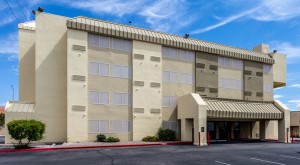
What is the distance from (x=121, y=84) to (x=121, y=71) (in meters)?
1.48

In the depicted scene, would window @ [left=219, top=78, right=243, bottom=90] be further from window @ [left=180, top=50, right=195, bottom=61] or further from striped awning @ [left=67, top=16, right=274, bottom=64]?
window @ [left=180, top=50, right=195, bottom=61]

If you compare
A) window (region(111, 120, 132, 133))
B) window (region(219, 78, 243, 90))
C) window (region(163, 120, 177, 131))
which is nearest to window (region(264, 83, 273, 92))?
window (region(219, 78, 243, 90))

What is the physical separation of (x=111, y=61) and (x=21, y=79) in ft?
35.4

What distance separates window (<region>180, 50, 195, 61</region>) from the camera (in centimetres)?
3406

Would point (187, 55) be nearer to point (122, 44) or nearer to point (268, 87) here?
point (122, 44)

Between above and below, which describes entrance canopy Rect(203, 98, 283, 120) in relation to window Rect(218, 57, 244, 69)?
below

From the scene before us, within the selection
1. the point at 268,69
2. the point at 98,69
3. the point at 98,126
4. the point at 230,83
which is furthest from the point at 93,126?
the point at 268,69

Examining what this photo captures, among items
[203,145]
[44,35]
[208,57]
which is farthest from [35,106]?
[208,57]

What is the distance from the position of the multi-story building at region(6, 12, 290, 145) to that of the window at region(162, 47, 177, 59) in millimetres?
37

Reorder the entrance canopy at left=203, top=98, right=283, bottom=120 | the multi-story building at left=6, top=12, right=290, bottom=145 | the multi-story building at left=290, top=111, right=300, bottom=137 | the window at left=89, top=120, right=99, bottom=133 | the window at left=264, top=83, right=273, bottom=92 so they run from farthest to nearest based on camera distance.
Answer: the multi-story building at left=290, top=111, right=300, bottom=137 → the window at left=264, top=83, right=273, bottom=92 → the entrance canopy at left=203, top=98, right=283, bottom=120 → the window at left=89, top=120, right=99, bottom=133 → the multi-story building at left=6, top=12, right=290, bottom=145

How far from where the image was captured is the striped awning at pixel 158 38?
2849cm

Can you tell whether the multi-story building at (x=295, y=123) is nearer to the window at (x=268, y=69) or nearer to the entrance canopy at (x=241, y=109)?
the window at (x=268, y=69)

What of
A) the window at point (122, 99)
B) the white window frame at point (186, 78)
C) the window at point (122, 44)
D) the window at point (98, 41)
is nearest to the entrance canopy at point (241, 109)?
the white window frame at point (186, 78)

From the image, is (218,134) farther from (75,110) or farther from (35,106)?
(35,106)
